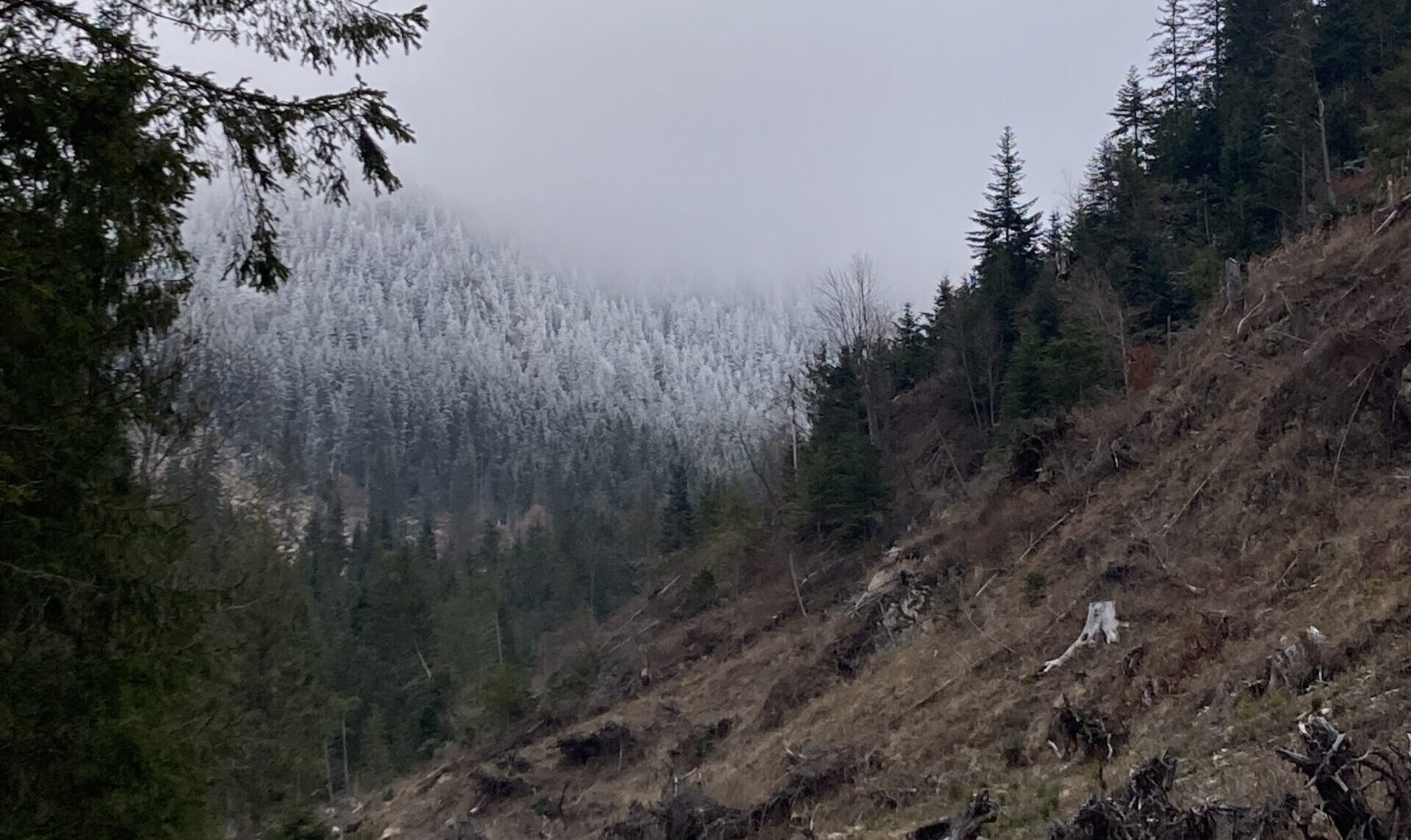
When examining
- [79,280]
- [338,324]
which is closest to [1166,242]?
[79,280]

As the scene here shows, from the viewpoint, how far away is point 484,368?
511 feet

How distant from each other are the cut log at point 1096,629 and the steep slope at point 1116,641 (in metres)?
0.21

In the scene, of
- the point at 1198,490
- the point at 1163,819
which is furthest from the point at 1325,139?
the point at 1163,819

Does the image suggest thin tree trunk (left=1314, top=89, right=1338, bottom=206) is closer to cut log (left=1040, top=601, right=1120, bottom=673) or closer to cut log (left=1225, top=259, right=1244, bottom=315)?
cut log (left=1225, top=259, right=1244, bottom=315)

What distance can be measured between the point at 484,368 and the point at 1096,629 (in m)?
147

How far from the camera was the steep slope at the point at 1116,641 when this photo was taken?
397 inches

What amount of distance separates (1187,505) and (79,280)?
16.7m

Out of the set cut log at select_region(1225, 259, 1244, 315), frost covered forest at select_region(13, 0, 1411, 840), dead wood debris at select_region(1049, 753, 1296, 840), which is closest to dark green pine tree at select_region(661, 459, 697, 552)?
frost covered forest at select_region(13, 0, 1411, 840)

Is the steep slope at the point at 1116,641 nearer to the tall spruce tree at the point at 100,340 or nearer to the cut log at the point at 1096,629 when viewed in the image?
the cut log at the point at 1096,629

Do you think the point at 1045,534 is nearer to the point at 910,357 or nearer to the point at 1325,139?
the point at 1325,139

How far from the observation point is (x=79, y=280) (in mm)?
5387

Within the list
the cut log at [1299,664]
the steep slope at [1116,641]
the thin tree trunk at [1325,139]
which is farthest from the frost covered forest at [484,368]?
the cut log at [1299,664]

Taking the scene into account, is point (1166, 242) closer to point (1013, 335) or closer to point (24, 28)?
point (1013, 335)

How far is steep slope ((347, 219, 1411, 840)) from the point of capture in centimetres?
1008
